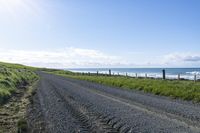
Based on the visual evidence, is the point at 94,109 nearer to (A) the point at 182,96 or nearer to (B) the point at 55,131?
(B) the point at 55,131

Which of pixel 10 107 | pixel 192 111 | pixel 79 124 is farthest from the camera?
pixel 10 107

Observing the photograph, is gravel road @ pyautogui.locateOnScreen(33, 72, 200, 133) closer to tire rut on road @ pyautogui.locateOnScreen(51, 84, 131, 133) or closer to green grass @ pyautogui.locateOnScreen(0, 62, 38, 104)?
tire rut on road @ pyautogui.locateOnScreen(51, 84, 131, 133)

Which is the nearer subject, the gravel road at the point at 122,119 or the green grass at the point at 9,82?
the gravel road at the point at 122,119

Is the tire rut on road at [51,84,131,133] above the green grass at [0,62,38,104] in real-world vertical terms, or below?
below

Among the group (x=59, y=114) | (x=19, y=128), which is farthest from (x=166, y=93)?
(x=19, y=128)

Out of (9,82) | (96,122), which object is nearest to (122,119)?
(96,122)

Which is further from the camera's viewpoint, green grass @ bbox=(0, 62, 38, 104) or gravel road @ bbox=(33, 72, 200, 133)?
green grass @ bbox=(0, 62, 38, 104)

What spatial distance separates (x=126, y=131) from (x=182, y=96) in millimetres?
9996

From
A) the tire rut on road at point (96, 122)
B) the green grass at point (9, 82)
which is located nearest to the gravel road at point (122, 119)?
the tire rut on road at point (96, 122)

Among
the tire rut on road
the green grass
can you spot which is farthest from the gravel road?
the green grass

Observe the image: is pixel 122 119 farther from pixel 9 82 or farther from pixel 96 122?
pixel 9 82

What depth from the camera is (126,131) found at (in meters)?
8.80

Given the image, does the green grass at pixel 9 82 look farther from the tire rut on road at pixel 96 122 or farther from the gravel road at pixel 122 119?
the tire rut on road at pixel 96 122

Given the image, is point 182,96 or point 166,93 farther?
point 166,93
